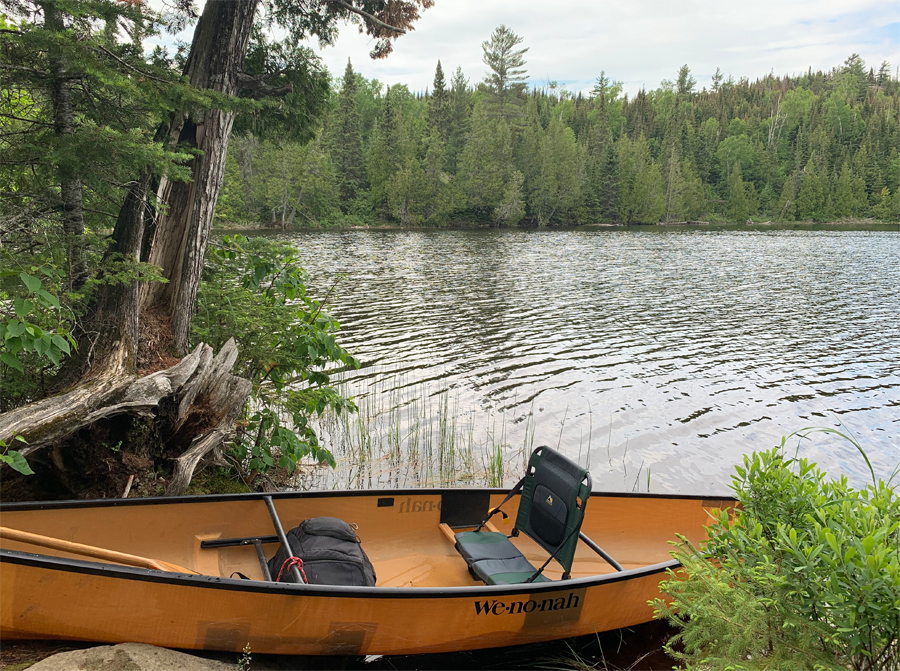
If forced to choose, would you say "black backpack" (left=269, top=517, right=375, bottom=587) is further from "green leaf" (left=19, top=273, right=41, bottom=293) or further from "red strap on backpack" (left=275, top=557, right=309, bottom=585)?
"green leaf" (left=19, top=273, right=41, bottom=293)

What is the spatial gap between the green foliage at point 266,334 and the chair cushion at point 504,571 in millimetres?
2144

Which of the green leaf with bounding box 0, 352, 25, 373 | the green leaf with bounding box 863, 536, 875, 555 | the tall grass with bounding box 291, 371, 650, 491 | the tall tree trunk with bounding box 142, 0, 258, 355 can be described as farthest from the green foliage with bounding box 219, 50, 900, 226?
the green leaf with bounding box 863, 536, 875, 555

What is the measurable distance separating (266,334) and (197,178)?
5.23 ft

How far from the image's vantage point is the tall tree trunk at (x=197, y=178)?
514cm

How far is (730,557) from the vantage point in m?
2.38

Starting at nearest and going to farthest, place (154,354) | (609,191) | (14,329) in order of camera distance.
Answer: (14,329), (154,354), (609,191)

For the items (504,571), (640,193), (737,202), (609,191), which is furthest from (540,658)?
(737,202)

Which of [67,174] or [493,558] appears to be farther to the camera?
[493,558]

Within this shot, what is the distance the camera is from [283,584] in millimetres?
3314

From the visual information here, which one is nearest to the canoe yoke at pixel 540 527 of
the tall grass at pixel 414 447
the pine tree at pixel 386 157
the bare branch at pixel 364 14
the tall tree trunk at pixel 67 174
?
the tall grass at pixel 414 447

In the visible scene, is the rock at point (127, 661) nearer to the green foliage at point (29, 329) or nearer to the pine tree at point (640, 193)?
the green foliage at point (29, 329)

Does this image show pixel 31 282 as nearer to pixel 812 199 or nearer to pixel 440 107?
pixel 440 107

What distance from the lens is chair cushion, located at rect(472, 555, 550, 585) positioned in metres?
4.26

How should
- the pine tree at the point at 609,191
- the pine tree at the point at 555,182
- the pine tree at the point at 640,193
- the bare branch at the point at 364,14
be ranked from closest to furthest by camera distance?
the bare branch at the point at 364,14 < the pine tree at the point at 555,182 < the pine tree at the point at 640,193 < the pine tree at the point at 609,191
